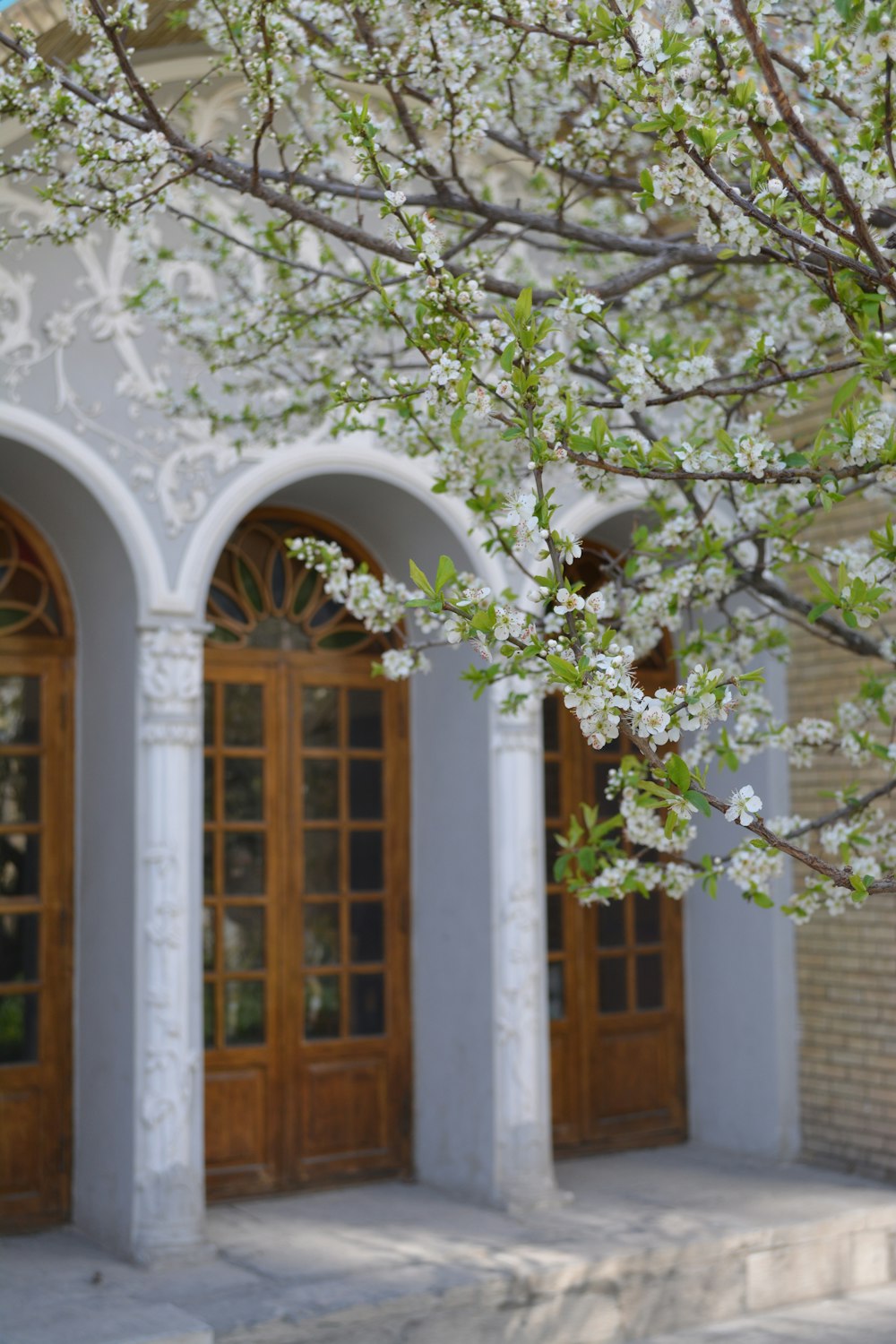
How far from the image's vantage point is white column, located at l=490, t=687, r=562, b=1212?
262 inches

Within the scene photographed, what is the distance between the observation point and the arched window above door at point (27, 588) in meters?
6.46

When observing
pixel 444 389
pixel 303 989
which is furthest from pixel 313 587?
pixel 444 389

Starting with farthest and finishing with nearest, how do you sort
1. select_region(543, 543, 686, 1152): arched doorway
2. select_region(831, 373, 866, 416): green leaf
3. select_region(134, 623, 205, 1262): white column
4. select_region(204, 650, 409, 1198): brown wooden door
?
1. select_region(543, 543, 686, 1152): arched doorway
2. select_region(204, 650, 409, 1198): brown wooden door
3. select_region(134, 623, 205, 1262): white column
4. select_region(831, 373, 866, 416): green leaf

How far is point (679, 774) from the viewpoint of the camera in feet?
7.70

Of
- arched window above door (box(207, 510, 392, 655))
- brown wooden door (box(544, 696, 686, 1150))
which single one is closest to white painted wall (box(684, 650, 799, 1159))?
brown wooden door (box(544, 696, 686, 1150))

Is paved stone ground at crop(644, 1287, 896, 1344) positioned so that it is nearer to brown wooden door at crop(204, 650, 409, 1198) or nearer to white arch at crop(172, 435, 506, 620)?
brown wooden door at crop(204, 650, 409, 1198)

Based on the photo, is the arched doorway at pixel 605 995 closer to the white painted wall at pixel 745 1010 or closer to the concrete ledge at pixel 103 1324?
the white painted wall at pixel 745 1010

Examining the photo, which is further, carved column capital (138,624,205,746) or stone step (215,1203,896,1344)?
carved column capital (138,624,205,746)

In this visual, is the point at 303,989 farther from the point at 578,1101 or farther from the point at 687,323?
the point at 687,323

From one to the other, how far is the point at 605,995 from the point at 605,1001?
0.03m

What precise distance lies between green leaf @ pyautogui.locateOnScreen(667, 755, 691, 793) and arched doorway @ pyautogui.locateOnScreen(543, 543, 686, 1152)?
17.3 feet

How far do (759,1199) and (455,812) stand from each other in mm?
2152

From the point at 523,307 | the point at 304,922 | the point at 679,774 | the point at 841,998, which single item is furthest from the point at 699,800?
the point at 841,998

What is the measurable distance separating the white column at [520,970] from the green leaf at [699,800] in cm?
421
